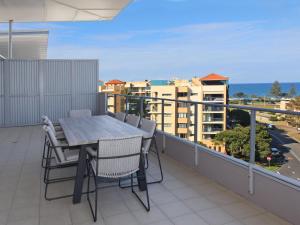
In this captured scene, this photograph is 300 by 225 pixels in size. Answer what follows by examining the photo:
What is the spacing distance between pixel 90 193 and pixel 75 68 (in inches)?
251

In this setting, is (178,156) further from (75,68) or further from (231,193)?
(75,68)

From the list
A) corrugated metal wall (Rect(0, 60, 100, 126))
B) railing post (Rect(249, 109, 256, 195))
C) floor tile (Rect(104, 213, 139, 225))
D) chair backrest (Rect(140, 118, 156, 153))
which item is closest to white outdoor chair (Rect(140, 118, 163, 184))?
chair backrest (Rect(140, 118, 156, 153))

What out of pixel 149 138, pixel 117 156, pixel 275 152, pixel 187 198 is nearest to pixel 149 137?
pixel 149 138

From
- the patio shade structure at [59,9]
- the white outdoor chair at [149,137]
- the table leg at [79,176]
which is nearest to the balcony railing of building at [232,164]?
the white outdoor chair at [149,137]

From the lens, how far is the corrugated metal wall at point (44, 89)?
8281mm

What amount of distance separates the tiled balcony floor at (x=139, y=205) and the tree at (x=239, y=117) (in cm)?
83

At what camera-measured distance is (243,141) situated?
10.3 ft

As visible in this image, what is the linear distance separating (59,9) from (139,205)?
677 cm

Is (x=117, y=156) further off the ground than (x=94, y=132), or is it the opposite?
(x=94, y=132)

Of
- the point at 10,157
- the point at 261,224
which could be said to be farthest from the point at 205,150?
the point at 10,157

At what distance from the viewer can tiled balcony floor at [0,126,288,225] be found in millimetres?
2682

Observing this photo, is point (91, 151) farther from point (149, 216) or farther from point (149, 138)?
point (149, 216)

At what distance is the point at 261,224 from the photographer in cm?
259

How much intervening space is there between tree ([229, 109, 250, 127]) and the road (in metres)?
0.38
